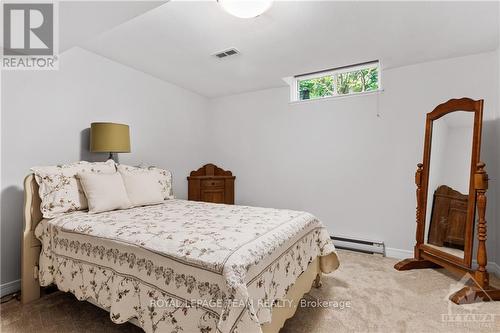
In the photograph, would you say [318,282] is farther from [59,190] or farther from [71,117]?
[71,117]

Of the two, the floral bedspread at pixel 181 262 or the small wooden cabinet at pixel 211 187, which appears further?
the small wooden cabinet at pixel 211 187

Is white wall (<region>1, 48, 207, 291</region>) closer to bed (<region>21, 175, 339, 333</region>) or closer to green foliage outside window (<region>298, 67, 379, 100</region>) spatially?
bed (<region>21, 175, 339, 333</region>)

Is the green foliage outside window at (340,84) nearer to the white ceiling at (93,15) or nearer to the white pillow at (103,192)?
the white ceiling at (93,15)

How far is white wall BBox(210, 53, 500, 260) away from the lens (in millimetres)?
2775

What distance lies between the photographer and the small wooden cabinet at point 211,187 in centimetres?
392

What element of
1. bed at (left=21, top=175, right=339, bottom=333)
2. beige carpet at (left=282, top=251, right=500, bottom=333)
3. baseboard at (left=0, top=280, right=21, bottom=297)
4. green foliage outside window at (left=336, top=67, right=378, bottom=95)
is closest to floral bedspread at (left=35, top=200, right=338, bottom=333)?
bed at (left=21, top=175, right=339, bottom=333)

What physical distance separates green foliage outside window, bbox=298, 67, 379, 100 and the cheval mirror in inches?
34.8

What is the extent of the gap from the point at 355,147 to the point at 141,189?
2.63 meters

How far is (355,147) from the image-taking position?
3.27 meters

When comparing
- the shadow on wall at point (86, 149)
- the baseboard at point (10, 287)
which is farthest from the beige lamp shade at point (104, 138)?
the baseboard at point (10, 287)

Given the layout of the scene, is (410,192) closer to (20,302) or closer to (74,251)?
(74,251)

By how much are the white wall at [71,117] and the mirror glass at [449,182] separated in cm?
327

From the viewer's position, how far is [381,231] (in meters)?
3.12

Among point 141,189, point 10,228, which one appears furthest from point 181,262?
→ point 10,228
